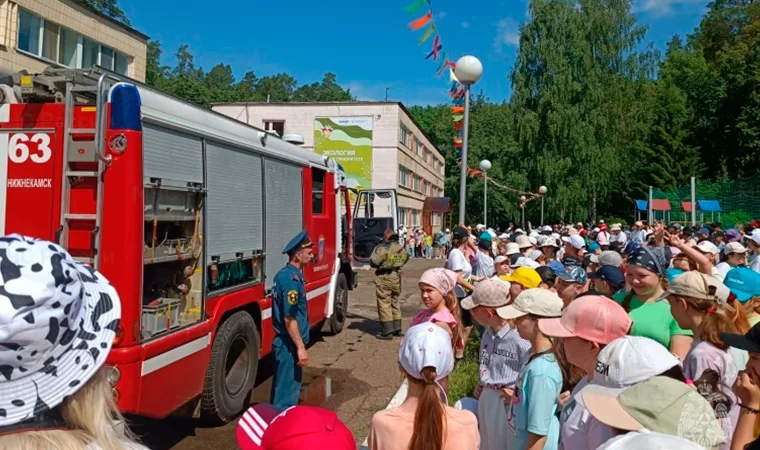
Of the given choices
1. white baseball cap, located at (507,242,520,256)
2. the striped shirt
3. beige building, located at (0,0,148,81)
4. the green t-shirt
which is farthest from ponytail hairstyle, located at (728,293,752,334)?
beige building, located at (0,0,148,81)

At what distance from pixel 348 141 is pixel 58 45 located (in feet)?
59.7

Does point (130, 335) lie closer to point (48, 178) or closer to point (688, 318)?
point (48, 178)

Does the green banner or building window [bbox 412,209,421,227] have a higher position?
the green banner

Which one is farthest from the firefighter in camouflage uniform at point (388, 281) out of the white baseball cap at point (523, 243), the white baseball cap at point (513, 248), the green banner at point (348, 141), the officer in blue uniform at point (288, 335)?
the green banner at point (348, 141)

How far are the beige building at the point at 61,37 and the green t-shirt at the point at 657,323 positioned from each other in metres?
21.6

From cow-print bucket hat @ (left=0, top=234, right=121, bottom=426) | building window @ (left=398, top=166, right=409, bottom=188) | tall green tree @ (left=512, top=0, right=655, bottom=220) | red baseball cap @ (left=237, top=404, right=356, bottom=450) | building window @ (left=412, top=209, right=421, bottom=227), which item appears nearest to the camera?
cow-print bucket hat @ (left=0, top=234, right=121, bottom=426)

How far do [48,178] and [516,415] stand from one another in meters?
3.78

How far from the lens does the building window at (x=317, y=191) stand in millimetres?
8531

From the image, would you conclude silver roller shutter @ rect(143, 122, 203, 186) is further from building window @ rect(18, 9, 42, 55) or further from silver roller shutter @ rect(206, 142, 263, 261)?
building window @ rect(18, 9, 42, 55)

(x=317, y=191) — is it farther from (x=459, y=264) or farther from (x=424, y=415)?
(x=424, y=415)

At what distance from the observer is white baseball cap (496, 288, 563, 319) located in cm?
321

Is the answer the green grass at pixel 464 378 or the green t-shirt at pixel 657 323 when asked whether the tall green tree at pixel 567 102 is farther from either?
the green t-shirt at pixel 657 323

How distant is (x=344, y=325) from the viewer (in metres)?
11.1

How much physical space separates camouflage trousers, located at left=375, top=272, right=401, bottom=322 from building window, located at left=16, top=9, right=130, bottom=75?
52.8ft
